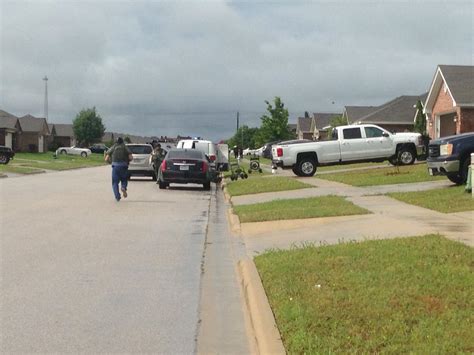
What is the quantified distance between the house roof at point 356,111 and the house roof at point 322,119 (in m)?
20.2

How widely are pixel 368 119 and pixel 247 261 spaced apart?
168ft

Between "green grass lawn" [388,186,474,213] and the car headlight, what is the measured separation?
0.91 metres

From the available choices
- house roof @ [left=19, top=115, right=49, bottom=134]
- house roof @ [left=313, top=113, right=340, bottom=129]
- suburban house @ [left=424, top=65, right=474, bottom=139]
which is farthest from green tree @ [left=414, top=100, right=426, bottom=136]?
house roof @ [left=19, top=115, right=49, bottom=134]

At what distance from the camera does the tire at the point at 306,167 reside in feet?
88.4

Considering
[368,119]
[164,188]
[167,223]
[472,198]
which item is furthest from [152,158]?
[368,119]

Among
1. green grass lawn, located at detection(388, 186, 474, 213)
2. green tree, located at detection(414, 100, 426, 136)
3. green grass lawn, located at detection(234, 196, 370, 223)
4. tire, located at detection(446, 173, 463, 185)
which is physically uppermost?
green tree, located at detection(414, 100, 426, 136)

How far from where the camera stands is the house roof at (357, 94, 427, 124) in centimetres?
5794

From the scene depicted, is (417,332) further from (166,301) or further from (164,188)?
(164,188)

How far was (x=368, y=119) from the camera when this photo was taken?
58.7 meters

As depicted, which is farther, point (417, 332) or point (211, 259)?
point (211, 259)

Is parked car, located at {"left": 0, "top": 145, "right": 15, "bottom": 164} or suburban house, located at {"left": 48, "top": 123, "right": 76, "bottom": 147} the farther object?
suburban house, located at {"left": 48, "top": 123, "right": 76, "bottom": 147}

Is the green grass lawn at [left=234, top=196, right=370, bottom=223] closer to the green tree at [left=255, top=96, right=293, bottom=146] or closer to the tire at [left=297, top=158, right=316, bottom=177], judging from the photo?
the tire at [left=297, top=158, right=316, bottom=177]

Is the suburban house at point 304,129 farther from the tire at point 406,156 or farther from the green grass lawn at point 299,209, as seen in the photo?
the green grass lawn at point 299,209

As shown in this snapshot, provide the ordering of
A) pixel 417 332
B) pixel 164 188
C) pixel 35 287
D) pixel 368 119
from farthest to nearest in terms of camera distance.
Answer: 1. pixel 368 119
2. pixel 164 188
3. pixel 35 287
4. pixel 417 332
